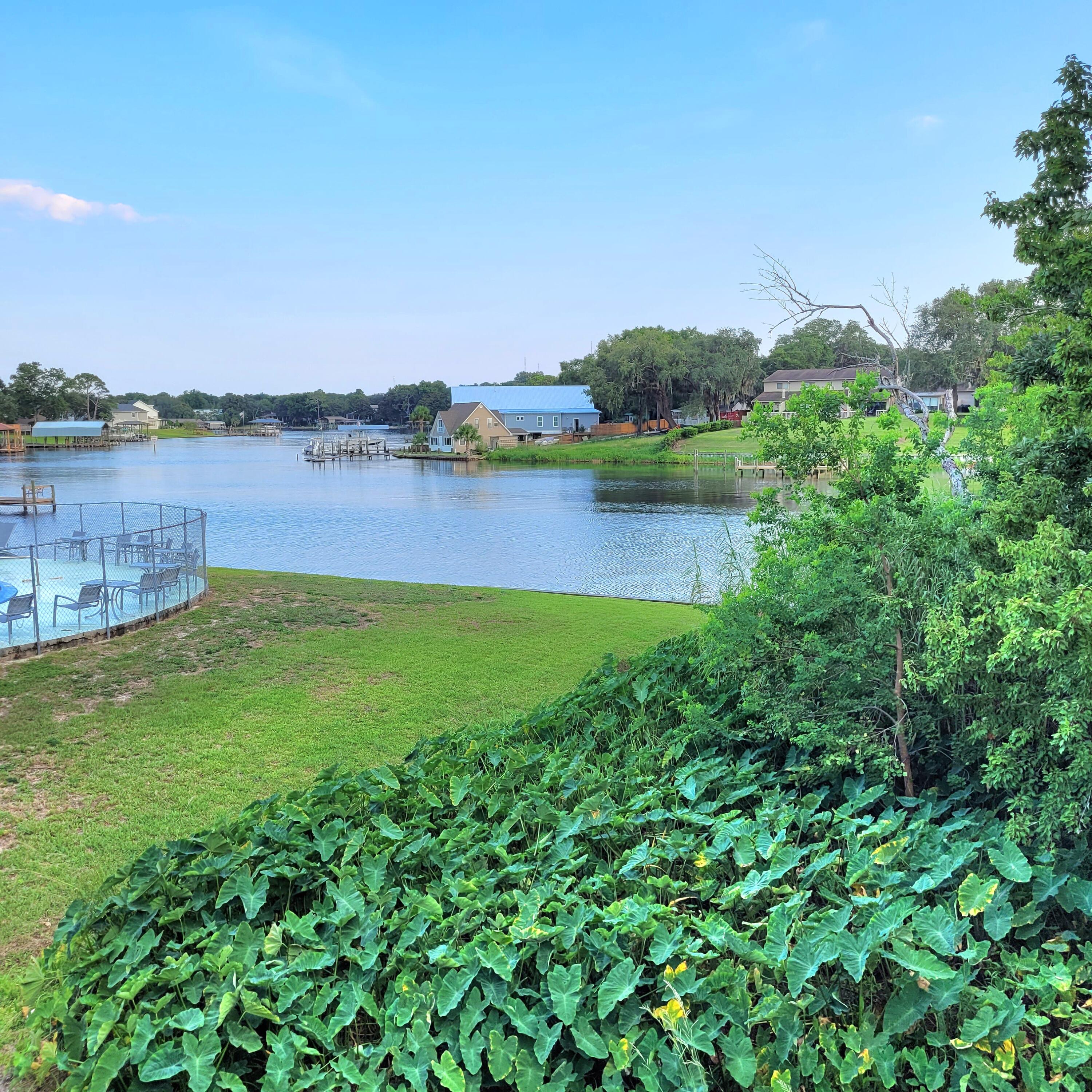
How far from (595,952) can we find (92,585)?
409 inches

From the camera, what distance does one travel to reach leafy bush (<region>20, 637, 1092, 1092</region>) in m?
3.19

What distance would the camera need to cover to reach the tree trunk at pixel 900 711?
14.8 ft

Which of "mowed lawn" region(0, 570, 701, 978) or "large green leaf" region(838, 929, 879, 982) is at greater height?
"large green leaf" region(838, 929, 879, 982)

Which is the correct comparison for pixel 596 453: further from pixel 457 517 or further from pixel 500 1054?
pixel 500 1054

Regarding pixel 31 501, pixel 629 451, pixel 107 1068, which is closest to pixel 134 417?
pixel 629 451

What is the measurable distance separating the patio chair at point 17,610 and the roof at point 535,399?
81561 mm

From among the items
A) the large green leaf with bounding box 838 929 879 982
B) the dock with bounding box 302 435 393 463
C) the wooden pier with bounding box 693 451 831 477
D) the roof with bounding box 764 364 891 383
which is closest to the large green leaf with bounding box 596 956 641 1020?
the large green leaf with bounding box 838 929 879 982

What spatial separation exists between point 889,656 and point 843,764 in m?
0.79

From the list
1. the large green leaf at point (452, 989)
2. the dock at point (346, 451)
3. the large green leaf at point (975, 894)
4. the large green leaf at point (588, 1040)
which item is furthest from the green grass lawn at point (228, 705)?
the dock at point (346, 451)

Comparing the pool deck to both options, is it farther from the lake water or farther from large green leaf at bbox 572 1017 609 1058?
large green leaf at bbox 572 1017 609 1058

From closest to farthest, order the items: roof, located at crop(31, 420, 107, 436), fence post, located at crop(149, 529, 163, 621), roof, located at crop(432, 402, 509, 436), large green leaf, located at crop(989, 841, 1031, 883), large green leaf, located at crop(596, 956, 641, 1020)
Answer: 1. large green leaf, located at crop(596, 956, 641, 1020)
2. large green leaf, located at crop(989, 841, 1031, 883)
3. fence post, located at crop(149, 529, 163, 621)
4. roof, located at crop(432, 402, 509, 436)
5. roof, located at crop(31, 420, 107, 436)

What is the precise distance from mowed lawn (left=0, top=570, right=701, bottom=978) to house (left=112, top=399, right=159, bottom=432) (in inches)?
5540

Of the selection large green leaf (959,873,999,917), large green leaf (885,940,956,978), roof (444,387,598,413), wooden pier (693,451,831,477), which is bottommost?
large green leaf (885,940,956,978)

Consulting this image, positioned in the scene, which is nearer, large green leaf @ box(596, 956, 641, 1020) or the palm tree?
large green leaf @ box(596, 956, 641, 1020)
